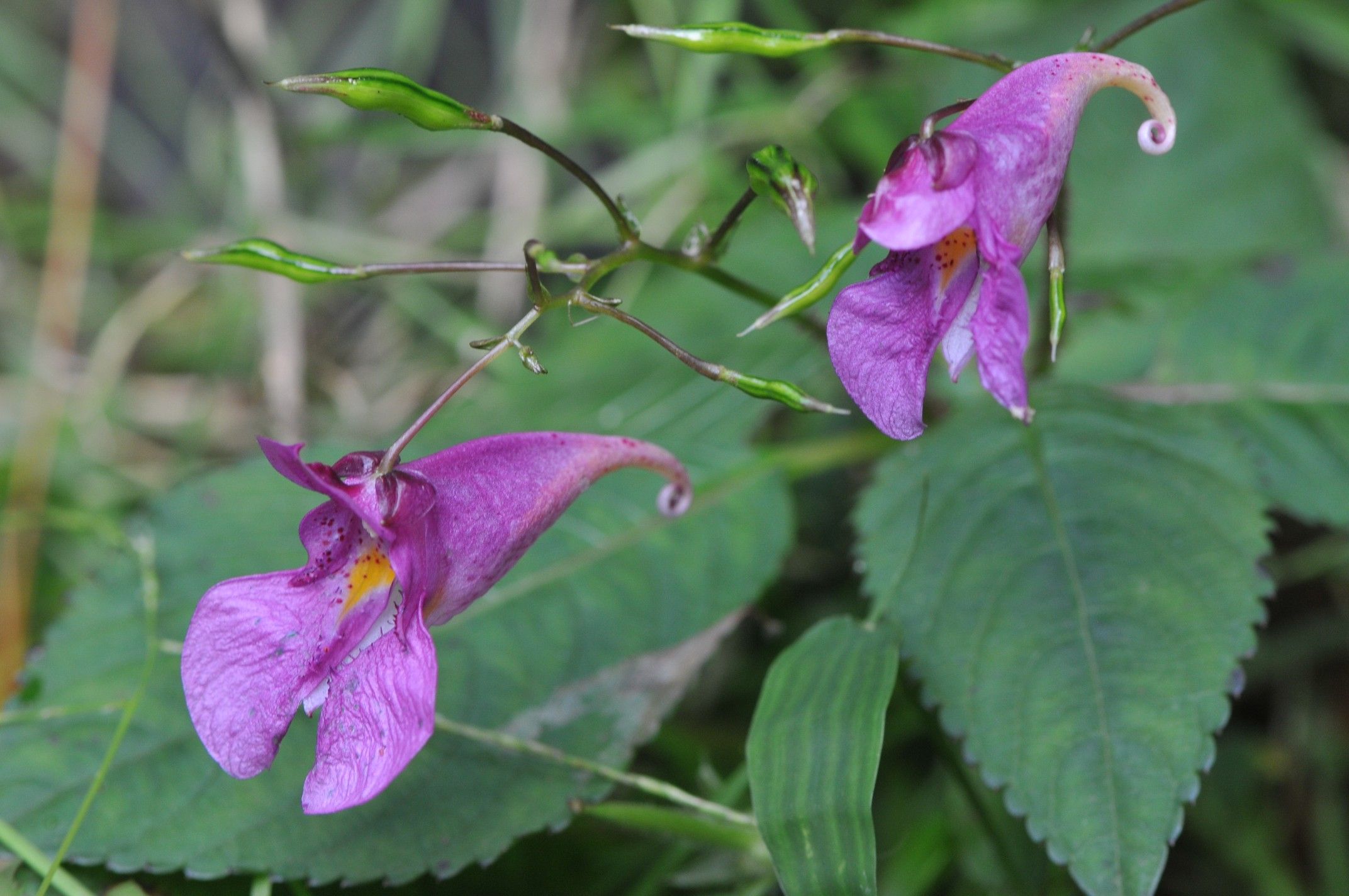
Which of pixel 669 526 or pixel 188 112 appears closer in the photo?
pixel 669 526

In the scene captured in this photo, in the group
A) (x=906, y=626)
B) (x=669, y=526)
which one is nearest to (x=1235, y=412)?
(x=906, y=626)

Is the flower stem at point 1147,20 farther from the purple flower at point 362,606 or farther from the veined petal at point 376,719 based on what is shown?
the veined petal at point 376,719

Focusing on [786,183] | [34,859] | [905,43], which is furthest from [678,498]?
[34,859]

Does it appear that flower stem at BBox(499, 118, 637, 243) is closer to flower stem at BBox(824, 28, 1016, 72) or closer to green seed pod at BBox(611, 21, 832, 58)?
green seed pod at BBox(611, 21, 832, 58)

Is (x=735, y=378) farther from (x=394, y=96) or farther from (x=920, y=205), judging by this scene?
(x=394, y=96)

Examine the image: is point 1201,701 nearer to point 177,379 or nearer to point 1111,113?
point 1111,113

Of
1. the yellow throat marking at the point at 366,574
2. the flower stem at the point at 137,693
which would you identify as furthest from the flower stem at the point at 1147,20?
the flower stem at the point at 137,693

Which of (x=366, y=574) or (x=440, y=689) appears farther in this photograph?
(x=440, y=689)
